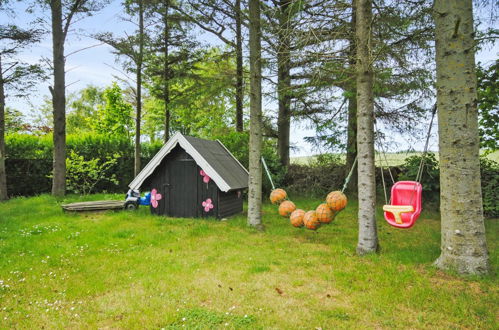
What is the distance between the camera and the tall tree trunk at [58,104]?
13.9 m

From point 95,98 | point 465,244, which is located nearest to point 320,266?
point 465,244

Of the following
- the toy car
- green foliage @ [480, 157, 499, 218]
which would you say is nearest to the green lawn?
the toy car

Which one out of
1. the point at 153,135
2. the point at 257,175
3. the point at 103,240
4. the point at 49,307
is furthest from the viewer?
the point at 153,135

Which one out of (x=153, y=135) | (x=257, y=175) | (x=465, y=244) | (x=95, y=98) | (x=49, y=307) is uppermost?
(x=95, y=98)

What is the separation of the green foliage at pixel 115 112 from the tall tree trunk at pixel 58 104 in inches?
806

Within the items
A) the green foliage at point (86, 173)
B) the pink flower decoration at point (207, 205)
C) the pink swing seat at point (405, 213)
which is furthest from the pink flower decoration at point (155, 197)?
the pink swing seat at point (405, 213)

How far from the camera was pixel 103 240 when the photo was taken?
7.57 m

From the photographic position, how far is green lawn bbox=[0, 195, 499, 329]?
3.96 meters

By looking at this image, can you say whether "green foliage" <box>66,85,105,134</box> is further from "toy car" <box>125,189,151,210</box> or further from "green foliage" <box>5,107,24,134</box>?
"toy car" <box>125,189,151,210</box>

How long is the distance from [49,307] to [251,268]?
2.99 metres

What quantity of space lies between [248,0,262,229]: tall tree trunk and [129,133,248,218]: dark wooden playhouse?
1.00 meters

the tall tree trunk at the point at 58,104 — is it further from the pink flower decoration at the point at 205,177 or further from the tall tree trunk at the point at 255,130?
the tall tree trunk at the point at 255,130

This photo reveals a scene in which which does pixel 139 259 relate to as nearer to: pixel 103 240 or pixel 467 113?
pixel 103 240

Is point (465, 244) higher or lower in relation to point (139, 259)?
higher
